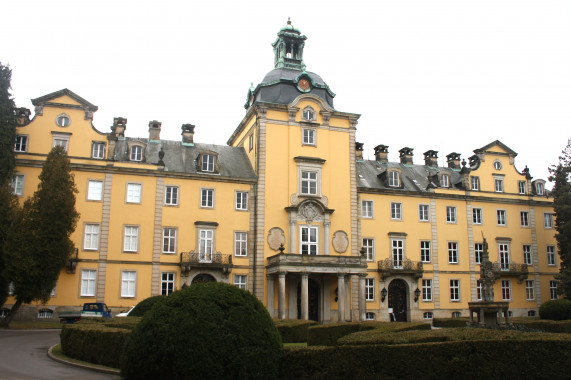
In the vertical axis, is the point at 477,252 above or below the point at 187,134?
below

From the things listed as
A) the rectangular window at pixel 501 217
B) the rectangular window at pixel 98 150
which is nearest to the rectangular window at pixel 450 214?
the rectangular window at pixel 501 217

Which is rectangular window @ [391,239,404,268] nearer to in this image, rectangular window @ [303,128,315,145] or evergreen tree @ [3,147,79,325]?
rectangular window @ [303,128,315,145]

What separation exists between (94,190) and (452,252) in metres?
28.7

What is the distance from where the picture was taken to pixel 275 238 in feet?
136

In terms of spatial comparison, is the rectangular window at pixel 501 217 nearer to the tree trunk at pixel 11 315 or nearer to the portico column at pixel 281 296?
the portico column at pixel 281 296

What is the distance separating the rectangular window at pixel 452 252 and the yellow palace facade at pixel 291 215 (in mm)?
181

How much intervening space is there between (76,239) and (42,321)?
5.56 m

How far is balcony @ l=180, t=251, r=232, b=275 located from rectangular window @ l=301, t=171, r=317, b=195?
7755 mm

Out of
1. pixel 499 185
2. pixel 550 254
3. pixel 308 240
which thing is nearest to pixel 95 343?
pixel 308 240

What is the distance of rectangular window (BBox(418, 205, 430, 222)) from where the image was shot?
47.0 metres

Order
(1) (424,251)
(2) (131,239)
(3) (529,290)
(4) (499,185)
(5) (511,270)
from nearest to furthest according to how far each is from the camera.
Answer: (2) (131,239) < (1) (424,251) < (5) (511,270) < (3) (529,290) < (4) (499,185)

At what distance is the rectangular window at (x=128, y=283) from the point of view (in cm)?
3812

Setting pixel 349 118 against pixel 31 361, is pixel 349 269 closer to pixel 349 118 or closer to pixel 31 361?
pixel 349 118

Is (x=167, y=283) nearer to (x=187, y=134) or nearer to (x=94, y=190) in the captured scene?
(x=94, y=190)
